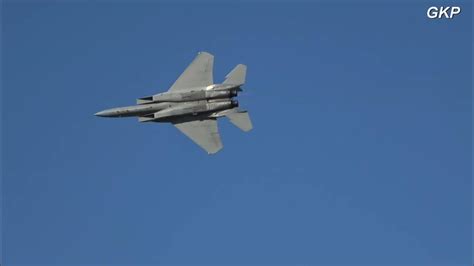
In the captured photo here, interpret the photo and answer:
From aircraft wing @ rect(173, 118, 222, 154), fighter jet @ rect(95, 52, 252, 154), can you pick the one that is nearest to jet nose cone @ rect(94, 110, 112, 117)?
fighter jet @ rect(95, 52, 252, 154)

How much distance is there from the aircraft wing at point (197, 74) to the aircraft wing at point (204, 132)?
290 cm

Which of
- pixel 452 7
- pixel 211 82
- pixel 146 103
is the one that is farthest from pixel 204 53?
pixel 452 7

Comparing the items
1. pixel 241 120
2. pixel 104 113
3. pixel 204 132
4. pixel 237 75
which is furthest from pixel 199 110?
pixel 104 113

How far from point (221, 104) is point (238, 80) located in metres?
2.06

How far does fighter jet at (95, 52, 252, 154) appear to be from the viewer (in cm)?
4834

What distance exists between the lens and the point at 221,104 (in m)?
48.4

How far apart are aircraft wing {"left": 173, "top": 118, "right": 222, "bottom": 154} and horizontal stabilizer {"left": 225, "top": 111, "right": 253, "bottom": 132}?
153 cm

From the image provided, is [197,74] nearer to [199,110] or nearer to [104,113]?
[199,110]

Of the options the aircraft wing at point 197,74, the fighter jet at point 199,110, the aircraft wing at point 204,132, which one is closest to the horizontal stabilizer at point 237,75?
the fighter jet at point 199,110

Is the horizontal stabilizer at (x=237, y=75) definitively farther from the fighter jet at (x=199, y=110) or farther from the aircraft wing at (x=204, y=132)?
the aircraft wing at (x=204, y=132)

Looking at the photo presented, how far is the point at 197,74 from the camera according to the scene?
51.3 m

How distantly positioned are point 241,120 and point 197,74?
18.3 feet

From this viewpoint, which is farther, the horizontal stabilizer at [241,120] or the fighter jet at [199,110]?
the fighter jet at [199,110]

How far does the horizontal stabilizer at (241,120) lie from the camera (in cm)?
4797
